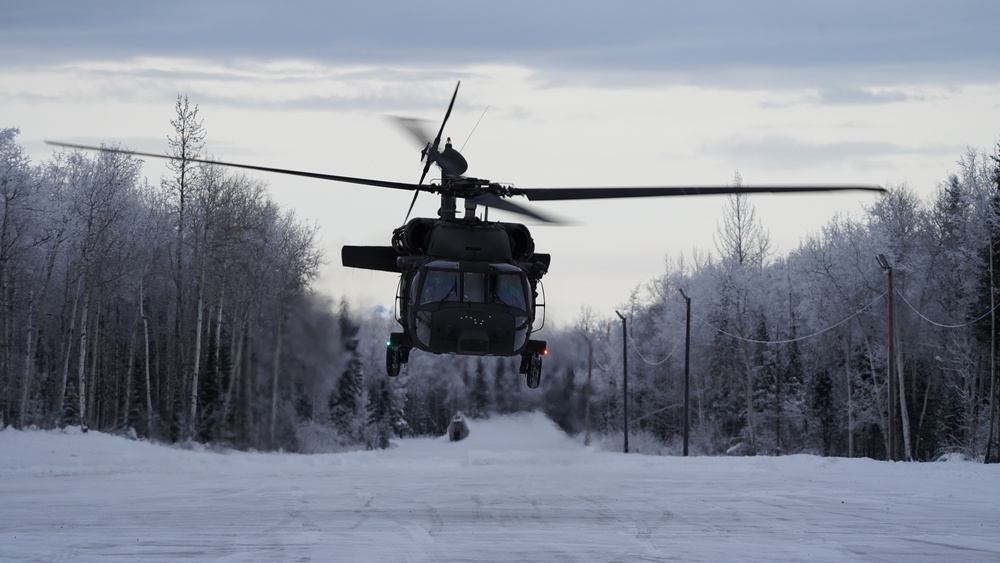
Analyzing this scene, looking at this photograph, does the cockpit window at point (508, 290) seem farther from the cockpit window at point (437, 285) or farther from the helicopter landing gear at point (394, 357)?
the helicopter landing gear at point (394, 357)

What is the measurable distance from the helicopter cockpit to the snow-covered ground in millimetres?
3291

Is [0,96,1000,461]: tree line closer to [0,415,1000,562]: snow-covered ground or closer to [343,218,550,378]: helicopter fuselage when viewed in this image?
[0,415,1000,562]: snow-covered ground

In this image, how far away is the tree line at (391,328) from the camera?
119 ft

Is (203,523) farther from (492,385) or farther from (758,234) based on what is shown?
(758,234)

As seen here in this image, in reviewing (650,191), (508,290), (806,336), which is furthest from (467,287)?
(806,336)

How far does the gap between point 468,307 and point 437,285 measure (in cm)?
69

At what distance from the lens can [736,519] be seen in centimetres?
2119

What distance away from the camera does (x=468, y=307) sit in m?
18.2

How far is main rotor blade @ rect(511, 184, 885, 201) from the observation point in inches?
566

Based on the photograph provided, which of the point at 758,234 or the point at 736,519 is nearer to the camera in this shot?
the point at 736,519

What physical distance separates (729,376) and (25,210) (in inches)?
1939

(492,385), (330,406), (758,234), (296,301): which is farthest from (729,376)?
(296,301)

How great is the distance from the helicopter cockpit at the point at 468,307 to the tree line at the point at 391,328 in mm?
11276

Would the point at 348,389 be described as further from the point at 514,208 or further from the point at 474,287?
the point at 514,208
